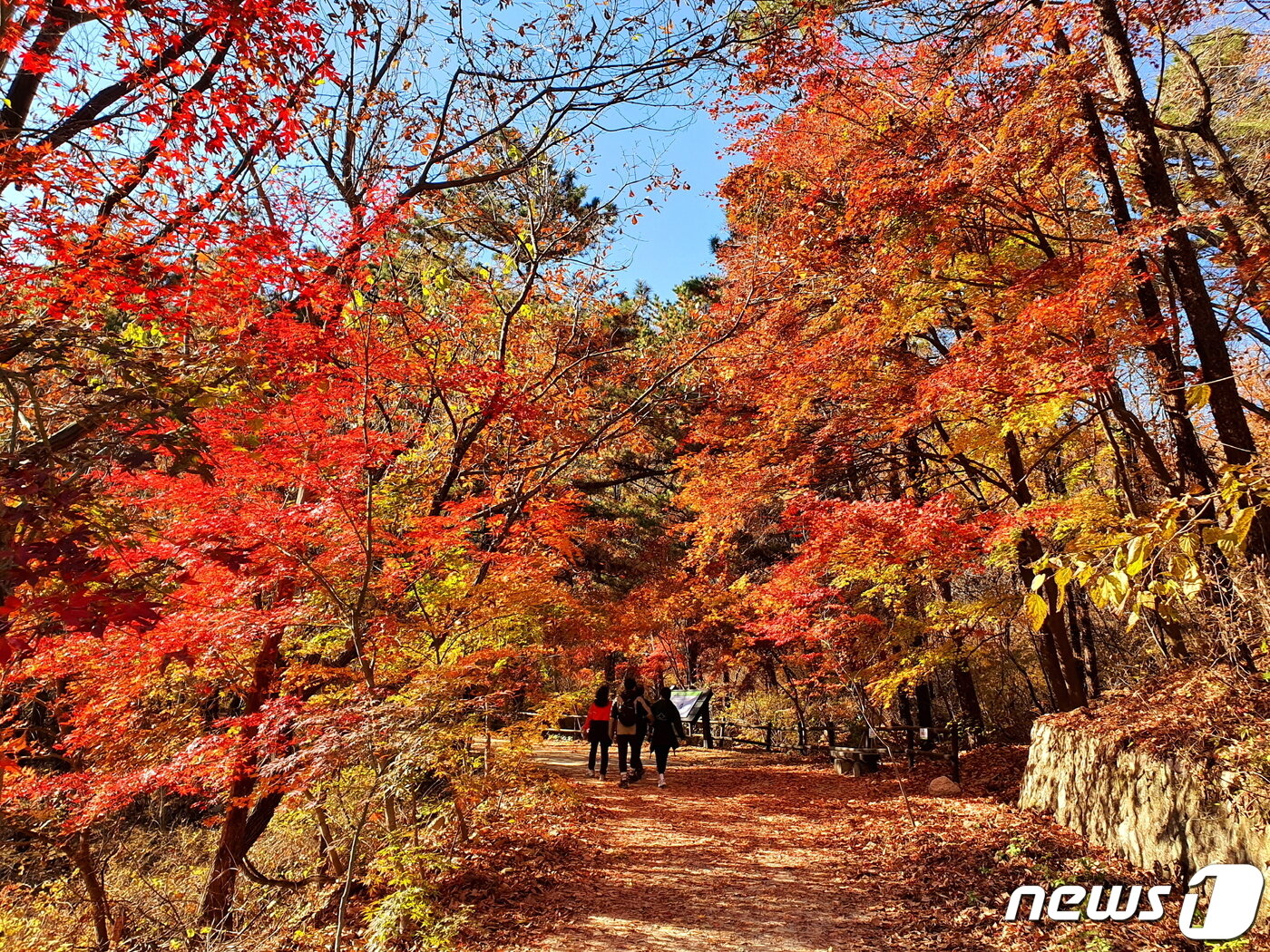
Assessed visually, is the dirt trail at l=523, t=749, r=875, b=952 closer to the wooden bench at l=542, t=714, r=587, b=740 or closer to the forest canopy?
the forest canopy

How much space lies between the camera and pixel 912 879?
607 centimetres

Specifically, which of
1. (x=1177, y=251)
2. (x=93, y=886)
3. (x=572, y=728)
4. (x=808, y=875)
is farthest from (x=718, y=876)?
(x=572, y=728)

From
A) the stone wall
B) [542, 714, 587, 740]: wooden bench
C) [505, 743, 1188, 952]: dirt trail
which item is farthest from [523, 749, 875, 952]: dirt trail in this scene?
[542, 714, 587, 740]: wooden bench

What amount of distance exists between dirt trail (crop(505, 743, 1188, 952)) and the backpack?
1.13 metres

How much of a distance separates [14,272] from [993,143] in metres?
9.17

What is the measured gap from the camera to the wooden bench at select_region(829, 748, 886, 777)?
11961 millimetres

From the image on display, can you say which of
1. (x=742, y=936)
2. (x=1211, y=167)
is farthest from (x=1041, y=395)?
(x=1211, y=167)

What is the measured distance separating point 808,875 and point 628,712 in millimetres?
4200

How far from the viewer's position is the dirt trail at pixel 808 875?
5.14 meters

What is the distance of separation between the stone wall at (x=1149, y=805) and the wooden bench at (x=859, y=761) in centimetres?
499

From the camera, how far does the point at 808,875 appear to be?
6.54 m

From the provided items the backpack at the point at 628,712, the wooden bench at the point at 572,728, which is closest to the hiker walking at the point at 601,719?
the backpack at the point at 628,712

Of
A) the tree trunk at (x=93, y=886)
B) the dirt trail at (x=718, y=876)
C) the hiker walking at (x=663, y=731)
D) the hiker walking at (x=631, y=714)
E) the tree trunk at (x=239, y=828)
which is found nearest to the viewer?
the dirt trail at (x=718, y=876)

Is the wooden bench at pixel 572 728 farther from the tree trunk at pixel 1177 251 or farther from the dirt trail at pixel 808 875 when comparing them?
the tree trunk at pixel 1177 251
